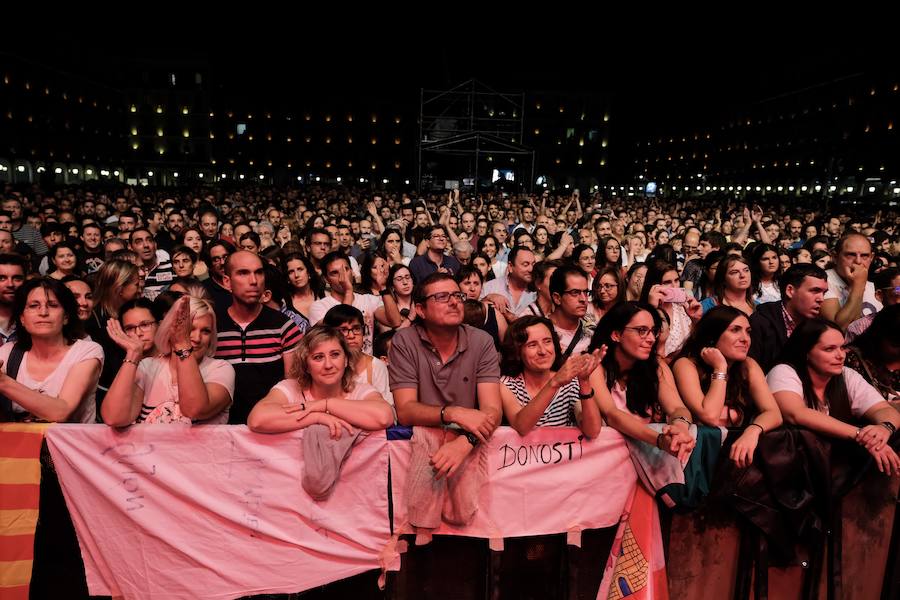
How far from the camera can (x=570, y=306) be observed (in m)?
4.71

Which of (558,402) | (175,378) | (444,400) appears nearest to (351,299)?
(175,378)

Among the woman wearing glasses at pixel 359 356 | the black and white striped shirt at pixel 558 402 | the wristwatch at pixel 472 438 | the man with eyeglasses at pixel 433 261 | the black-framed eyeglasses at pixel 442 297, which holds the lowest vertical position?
A: the wristwatch at pixel 472 438

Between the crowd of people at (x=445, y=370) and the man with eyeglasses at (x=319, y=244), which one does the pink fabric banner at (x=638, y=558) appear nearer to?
the crowd of people at (x=445, y=370)

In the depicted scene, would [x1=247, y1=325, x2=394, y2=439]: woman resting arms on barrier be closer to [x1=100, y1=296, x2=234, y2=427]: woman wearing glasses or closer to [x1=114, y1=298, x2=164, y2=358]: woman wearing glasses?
[x1=100, y1=296, x2=234, y2=427]: woman wearing glasses

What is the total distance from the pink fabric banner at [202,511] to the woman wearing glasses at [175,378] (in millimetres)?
161

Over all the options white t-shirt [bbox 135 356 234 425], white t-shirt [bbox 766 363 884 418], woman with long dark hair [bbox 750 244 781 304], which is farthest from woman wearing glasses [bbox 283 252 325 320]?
woman with long dark hair [bbox 750 244 781 304]

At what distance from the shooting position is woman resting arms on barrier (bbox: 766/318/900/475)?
344 centimetres

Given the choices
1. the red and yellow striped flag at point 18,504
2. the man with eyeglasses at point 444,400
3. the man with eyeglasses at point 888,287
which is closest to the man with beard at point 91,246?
the red and yellow striped flag at point 18,504

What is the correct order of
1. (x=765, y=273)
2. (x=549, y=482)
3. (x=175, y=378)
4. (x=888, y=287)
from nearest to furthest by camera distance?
(x=549, y=482) → (x=175, y=378) → (x=888, y=287) → (x=765, y=273)

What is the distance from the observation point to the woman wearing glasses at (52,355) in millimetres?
3443

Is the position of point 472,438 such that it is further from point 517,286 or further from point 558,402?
point 517,286

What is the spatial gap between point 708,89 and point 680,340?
76508 mm

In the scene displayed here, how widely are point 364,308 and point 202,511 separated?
3063 millimetres

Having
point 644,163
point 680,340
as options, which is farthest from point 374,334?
point 644,163
